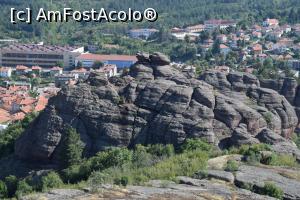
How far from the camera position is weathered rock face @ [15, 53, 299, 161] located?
25.1 metres

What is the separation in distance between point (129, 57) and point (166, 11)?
49128 mm

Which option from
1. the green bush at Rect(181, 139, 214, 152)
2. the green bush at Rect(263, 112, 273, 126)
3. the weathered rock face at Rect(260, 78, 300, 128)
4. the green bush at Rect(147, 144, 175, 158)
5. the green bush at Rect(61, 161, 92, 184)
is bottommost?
the green bush at Rect(61, 161, 92, 184)

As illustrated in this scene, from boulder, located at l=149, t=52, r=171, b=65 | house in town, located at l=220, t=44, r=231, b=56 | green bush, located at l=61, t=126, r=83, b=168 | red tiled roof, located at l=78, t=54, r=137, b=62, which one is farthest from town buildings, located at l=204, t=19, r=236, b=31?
green bush, located at l=61, t=126, r=83, b=168

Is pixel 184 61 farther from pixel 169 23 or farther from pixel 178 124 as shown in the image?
pixel 178 124

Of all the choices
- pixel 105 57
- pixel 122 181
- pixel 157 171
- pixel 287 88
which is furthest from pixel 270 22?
pixel 122 181

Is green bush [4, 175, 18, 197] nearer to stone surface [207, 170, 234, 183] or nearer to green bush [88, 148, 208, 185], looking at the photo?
green bush [88, 148, 208, 185]

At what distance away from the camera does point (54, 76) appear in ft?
257

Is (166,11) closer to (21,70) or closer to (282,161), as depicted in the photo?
(21,70)

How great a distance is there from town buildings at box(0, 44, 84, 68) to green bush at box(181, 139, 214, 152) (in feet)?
210

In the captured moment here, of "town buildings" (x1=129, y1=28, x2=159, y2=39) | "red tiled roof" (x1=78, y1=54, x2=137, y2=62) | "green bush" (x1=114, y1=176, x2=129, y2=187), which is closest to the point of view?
"green bush" (x1=114, y1=176, x2=129, y2=187)

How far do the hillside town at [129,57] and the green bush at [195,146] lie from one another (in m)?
34.6

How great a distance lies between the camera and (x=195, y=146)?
23.2 metres

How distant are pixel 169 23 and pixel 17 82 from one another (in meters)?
47.9

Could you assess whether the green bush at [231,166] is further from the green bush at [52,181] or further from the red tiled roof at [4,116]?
the red tiled roof at [4,116]
